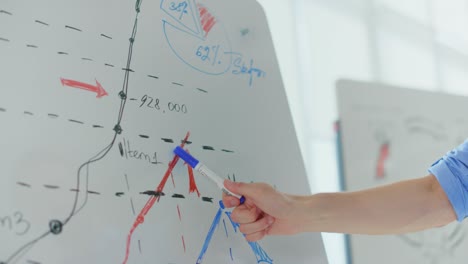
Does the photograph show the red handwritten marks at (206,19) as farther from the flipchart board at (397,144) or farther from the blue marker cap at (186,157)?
the flipchart board at (397,144)

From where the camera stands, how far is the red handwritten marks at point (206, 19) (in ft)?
2.83

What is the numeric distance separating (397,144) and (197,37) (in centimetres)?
77

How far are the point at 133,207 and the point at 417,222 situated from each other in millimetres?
526

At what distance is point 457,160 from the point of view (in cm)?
88

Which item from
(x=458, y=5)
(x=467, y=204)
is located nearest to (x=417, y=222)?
(x=467, y=204)

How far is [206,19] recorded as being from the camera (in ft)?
2.85

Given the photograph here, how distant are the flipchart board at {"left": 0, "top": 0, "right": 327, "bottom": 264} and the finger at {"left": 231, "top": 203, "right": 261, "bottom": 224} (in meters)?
0.03

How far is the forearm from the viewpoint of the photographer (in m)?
0.85

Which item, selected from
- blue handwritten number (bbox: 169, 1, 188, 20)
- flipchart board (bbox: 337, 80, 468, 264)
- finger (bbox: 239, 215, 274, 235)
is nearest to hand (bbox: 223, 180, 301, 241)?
finger (bbox: 239, 215, 274, 235)

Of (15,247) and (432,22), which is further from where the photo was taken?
(432,22)

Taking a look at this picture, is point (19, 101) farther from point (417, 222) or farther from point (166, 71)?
point (417, 222)

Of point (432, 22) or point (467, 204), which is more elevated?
point (432, 22)

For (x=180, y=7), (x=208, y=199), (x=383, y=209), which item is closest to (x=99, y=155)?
(x=208, y=199)

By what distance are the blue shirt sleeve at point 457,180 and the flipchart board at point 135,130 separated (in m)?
0.25
